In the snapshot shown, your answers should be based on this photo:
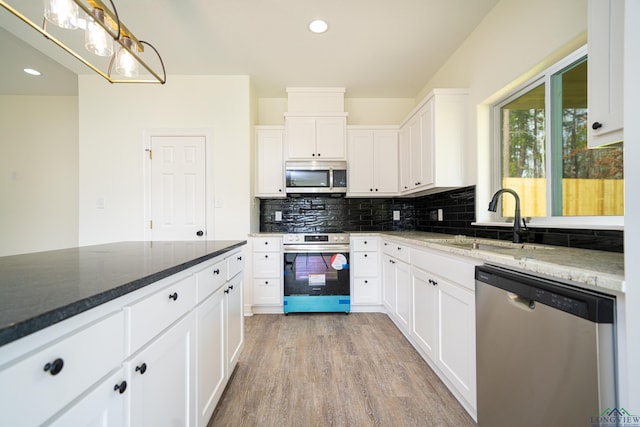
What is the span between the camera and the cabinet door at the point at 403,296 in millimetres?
2143

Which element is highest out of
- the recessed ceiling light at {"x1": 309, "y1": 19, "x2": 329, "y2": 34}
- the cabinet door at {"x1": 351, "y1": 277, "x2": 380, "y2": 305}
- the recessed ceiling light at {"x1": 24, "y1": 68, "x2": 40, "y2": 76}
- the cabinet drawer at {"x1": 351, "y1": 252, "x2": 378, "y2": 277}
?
the recessed ceiling light at {"x1": 24, "y1": 68, "x2": 40, "y2": 76}

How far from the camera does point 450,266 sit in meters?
1.50

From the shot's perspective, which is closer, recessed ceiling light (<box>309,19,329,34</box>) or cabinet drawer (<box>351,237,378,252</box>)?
recessed ceiling light (<box>309,19,329,34</box>)

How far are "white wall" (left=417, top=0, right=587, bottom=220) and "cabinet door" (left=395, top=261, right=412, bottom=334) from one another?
0.82m

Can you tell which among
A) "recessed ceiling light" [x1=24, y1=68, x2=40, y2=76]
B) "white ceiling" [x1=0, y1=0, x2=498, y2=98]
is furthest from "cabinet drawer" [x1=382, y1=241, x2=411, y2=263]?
"recessed ceiling light" [x1=24, y1=68, x2=40, y2=76]

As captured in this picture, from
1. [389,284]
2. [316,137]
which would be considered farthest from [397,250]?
[316,137]

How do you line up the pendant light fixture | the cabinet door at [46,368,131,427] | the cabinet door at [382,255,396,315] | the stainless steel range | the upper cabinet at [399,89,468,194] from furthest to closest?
the stainless steel range, the cabinet door at [382,255,396,315], the upper cabinet at [399,89,468,194], the pendant light fixture, the cabinet door at [46,368,131,427]

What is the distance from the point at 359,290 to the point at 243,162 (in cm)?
209

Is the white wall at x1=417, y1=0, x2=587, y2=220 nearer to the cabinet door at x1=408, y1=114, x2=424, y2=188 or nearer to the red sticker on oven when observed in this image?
the cabinet door at x1=408, y1=114, x2=424, y2=188

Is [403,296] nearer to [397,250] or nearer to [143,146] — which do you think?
[397,250]

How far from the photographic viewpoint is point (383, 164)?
332 cm

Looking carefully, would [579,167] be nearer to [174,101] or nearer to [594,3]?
[594,3]

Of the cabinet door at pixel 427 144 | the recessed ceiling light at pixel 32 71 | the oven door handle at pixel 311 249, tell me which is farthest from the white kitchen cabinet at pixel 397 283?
the recessed ceiling light at pixel 32 71

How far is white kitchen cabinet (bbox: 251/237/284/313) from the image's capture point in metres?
2.87
